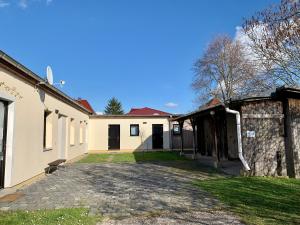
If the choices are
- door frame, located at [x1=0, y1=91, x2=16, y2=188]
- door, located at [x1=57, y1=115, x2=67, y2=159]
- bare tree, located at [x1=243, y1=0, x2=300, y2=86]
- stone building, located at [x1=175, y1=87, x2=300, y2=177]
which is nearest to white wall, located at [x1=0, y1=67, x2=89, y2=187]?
door frame, located at [x1=0, y1=91, x2=16, y2=188]

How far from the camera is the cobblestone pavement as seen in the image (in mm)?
5734

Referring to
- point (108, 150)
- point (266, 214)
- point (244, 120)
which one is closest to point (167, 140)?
point (108, 150)

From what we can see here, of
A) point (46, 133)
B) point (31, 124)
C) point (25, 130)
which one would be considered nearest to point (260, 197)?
point (25, 130)

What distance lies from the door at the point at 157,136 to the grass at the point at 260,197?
15.7 m

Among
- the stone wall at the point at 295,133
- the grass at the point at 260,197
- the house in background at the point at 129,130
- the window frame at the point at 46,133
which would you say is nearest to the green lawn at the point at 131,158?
the window frame at the point at 46,133

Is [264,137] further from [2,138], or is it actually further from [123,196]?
[2,138]

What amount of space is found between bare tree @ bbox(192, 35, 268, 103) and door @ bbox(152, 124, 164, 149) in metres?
8.86

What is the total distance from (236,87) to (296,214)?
26631mm

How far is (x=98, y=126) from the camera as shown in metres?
24.8

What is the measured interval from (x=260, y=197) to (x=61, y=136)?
10.2 m

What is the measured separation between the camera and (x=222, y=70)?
31.8 meters

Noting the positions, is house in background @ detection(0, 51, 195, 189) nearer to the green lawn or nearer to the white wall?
the white wall

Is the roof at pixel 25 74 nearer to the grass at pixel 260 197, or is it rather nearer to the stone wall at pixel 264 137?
the grass at pixel 260 197

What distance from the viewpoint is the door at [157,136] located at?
25031 mm
